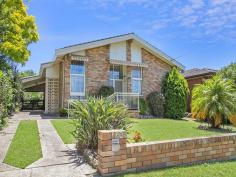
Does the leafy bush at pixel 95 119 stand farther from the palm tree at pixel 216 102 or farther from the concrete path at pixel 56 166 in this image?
the palm tree at pixel 216 102

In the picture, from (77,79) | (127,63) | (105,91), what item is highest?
(127,63)

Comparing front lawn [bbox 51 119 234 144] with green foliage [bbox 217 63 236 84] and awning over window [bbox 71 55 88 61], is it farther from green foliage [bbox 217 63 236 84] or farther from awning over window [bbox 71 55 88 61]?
green foliage [bbox 217 63 236 84]

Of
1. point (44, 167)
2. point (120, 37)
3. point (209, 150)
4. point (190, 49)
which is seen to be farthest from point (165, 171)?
point (190, 49)

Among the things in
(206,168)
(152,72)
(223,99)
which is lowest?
(206,168)

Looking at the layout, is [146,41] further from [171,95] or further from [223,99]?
[223,99]

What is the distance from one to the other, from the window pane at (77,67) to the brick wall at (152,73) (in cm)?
530

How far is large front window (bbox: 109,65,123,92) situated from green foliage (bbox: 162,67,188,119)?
12.6 feet

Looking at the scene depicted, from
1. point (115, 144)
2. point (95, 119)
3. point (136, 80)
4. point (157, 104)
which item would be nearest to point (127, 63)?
point (136, 80)

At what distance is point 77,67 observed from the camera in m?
17.7

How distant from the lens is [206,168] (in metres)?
5.81

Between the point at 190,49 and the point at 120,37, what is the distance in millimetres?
11671

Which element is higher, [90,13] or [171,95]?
[90,13]

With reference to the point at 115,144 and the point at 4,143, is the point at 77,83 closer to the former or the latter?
the point at 4,143

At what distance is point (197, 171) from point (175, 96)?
14.6 metres
